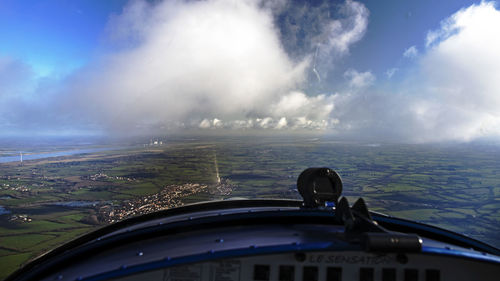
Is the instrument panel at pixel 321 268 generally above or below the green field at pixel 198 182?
above

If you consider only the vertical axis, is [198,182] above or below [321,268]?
below

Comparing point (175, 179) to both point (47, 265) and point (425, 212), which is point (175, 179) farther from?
point (47, 265)

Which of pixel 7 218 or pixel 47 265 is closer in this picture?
pixel 47 265

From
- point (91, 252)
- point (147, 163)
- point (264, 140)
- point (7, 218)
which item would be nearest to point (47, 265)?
point (91, 252)

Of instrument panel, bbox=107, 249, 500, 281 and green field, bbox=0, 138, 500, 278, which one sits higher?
instrument panel, bbox=107, 249, 500, 281

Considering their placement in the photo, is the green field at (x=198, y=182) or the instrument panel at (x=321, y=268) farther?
the green field at (x=198, y=182)

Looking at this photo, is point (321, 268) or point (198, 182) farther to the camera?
point (198, 182)

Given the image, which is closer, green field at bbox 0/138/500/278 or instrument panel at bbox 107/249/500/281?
instrument panel at bbox 107/249/500/281

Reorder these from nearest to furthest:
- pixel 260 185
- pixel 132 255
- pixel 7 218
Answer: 1. pixel 132 255
2. pixel 7 218
3. pixel 260 185
